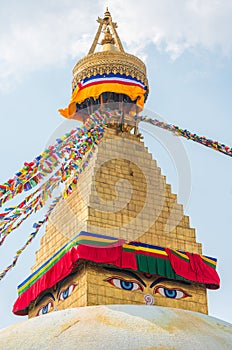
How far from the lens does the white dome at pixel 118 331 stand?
354 inches

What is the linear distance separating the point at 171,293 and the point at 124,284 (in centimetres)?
105

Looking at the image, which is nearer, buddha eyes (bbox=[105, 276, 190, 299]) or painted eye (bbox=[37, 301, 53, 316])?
buddha eyes (bbox=[105, 276, 190, 299])

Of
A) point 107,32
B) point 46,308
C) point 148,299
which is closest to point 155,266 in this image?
point 148,299

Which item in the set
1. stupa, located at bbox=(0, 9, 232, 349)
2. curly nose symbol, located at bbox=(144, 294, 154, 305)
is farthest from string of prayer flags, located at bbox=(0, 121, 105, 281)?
curly nose symbol, located at bbox=(144, 294, 154, 305)

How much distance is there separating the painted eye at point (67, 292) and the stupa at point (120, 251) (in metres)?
0.02

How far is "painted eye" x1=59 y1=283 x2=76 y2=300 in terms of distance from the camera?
41.4ft

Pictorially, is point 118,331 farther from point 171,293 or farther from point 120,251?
point 171,293

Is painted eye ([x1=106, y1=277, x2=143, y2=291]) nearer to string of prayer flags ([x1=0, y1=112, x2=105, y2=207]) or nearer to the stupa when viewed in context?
the stupa

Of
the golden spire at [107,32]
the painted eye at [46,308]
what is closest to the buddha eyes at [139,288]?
the painted eye at [46,308]

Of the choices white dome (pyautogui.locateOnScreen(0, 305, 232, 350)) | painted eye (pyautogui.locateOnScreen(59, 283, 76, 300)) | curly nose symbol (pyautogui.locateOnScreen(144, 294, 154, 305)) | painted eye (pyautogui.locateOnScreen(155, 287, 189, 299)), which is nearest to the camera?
white dome (pyautogui.locateOnScreen(0, 305, 232, 350))

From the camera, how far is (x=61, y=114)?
1619 centimetres

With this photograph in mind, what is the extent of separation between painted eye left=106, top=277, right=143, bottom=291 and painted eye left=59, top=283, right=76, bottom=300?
0.73m

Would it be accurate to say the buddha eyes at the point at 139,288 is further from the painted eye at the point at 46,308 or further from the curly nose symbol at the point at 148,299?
the painted eye at the point at 46,308

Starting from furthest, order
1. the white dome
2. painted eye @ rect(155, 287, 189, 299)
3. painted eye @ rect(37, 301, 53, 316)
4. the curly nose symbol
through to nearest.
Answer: painted eye @ rect(37, 301, 53, 316) < painted eye @ rect(155, 287, 189, 299) < the curly nose symbol < the white dome
